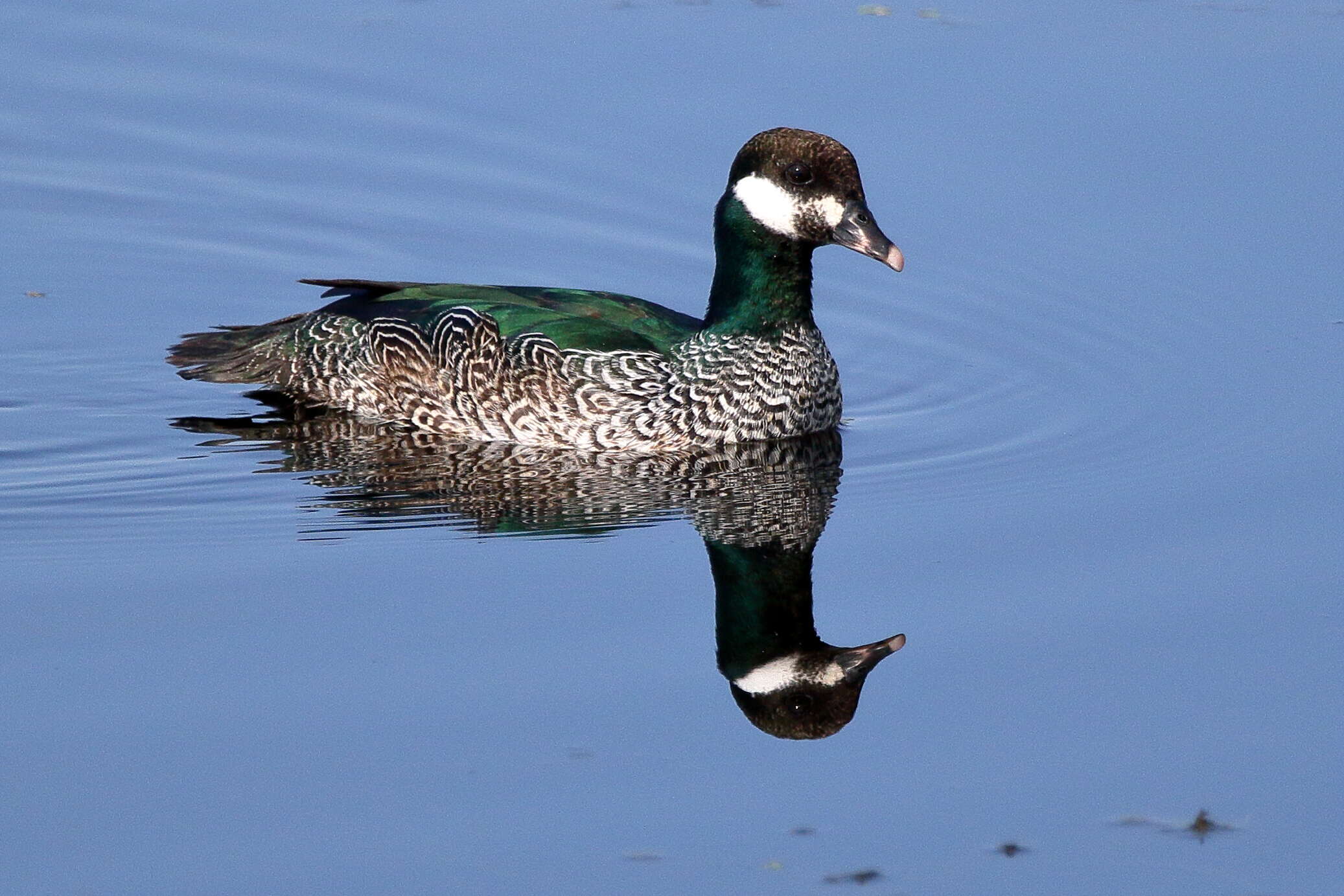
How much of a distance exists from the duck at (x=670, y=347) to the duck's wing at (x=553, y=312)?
0.01 m

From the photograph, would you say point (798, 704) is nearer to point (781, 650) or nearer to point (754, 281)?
point (781, 650)

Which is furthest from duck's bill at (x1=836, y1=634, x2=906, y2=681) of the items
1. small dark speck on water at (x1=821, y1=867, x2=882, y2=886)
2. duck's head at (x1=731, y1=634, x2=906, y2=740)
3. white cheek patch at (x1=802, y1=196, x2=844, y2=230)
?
white cheek patch at (x1=802, y1=196, x2=844, y2=230)

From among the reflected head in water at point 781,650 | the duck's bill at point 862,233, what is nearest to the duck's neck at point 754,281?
the duck's bill at point 862,233

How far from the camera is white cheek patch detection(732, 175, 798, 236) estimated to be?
474 inches

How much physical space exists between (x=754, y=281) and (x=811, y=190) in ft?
2.30

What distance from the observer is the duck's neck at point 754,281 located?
12.3 m

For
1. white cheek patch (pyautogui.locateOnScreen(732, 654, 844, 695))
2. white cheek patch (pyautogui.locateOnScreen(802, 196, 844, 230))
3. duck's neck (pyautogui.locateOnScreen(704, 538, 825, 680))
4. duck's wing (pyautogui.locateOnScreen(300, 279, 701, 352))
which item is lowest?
white cheek patch (pyautogui.locateOnScreen(732, 654, 844, 695))

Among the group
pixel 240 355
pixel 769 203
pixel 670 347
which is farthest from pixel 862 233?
pixel 240 355

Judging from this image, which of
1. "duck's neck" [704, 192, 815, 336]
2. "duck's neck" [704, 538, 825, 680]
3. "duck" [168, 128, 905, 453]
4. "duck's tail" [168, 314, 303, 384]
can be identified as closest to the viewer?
"duck's neck" [704, 538, 825, 680]

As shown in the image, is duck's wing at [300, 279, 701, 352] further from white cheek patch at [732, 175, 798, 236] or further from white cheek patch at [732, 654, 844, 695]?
white cheek patch at [732, 654, 844, 695]

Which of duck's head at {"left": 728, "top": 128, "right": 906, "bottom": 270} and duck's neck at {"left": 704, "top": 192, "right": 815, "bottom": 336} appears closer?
duck's head at {"left": 728, "top": 128, "right": 906, "bottom": 270}

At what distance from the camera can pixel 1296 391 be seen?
41.4 feet

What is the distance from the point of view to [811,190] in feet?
39.3

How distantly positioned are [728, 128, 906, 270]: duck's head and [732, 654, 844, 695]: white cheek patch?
2.99 meters
